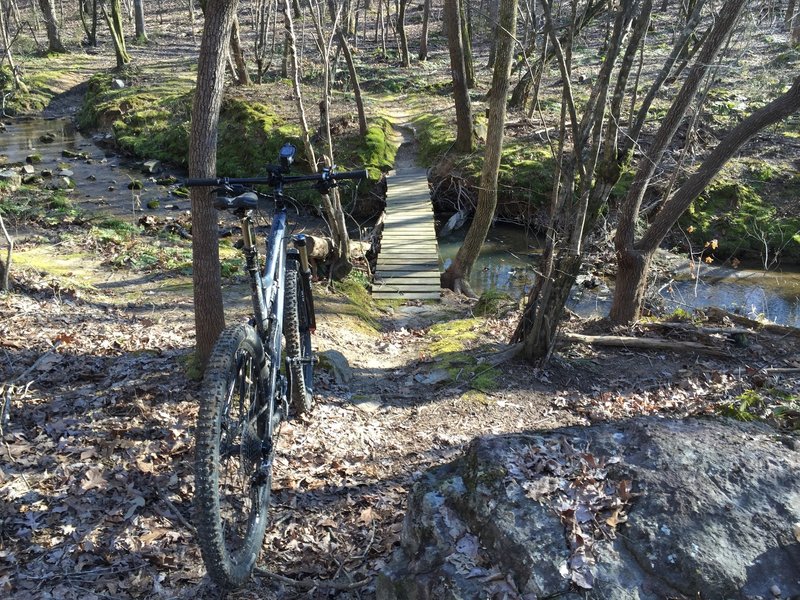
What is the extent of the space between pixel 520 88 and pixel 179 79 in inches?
531

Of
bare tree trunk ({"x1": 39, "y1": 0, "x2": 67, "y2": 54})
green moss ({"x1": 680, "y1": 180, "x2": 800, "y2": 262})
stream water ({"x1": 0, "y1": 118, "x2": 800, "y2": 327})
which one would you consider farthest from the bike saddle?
bare tree trunk ({"x1": 39, "y1": 0, "x2": 67, "y2": 54})

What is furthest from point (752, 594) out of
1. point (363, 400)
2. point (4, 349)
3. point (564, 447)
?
point (4, 349)

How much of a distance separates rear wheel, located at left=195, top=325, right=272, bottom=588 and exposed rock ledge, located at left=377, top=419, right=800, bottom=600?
0.68 m

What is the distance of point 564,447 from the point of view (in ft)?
9.63

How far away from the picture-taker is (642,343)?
19.5ft

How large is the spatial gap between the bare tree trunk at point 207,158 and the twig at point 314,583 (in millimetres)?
1944

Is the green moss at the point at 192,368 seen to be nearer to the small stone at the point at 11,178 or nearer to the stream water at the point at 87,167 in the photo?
the stream water at the point at 87,167

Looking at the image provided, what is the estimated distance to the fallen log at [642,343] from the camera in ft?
19.1

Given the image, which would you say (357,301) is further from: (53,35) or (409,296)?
(53,35)

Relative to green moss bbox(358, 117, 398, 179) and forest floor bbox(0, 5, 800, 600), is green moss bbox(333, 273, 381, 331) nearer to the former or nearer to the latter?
forest floor bbox(0, 5, 800, 600)

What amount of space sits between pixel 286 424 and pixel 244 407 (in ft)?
5.04

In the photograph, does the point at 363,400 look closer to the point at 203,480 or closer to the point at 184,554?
the point at 184,554

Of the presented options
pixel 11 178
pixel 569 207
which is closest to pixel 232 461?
pixel 569 207

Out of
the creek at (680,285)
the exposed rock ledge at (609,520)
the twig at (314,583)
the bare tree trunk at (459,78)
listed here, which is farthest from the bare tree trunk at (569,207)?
the bare tree trunk at (459,78)
